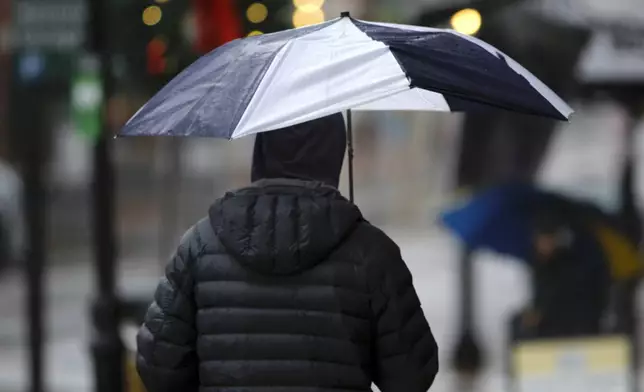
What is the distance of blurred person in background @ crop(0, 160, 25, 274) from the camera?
15.2m

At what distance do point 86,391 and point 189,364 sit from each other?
18.1 ft

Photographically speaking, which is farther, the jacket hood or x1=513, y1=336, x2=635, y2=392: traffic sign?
x1=513, y1=336, x2=635, y2=392: traffic sign

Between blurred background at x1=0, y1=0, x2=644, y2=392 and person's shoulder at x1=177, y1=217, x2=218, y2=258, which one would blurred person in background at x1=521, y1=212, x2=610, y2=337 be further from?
person's shoulder at x1=177, y1=217, x2=218, y2=258

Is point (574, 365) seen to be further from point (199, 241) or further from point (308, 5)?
point (199, 241)

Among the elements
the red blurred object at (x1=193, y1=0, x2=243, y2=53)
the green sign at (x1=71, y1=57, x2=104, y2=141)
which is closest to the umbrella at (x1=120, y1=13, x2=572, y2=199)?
the red blurred object at (x1=193, y1=0, x2=243, y2=53)

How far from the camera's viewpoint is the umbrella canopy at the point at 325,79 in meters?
2.62

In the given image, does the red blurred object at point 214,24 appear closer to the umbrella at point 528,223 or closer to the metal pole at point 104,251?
the metal pole at point 104,251

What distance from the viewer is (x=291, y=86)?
268cm

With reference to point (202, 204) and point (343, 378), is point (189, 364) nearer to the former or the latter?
point (343, 378)

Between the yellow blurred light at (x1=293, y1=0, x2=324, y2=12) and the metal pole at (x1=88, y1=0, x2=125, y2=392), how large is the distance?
4.20 ft

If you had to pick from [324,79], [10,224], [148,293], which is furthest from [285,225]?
[10,224]

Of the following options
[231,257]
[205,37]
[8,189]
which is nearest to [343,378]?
[231,257]

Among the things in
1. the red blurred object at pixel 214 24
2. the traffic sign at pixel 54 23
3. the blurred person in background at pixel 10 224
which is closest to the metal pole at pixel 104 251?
the traffic sign at pixel 54 23

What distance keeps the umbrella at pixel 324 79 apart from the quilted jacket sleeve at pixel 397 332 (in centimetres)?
44
